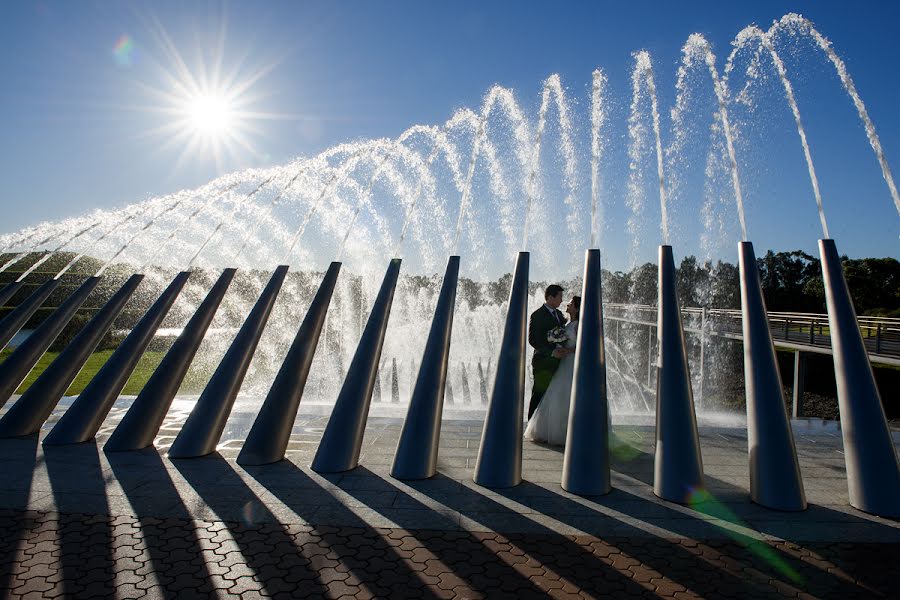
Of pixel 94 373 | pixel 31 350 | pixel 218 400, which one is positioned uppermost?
pixel 31 350

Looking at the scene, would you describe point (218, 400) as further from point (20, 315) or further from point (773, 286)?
point (773, 286)

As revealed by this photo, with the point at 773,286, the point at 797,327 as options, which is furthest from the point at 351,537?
the point at 773,286

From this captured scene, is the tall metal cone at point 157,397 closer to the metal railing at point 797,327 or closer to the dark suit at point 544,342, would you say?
the dark suit at point 544,342

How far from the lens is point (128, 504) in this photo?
501cm

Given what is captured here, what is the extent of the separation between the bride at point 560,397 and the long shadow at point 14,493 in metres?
5.83

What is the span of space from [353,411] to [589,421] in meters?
2.68

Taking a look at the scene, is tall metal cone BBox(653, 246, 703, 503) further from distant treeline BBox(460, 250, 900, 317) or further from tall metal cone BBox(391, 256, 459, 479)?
Result: distant treeline BBox(460, 250, 900, 317)

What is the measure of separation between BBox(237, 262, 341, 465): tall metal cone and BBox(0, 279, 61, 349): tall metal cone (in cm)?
535

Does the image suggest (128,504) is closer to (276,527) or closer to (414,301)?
(276,527)

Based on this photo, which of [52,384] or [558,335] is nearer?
[558,335]

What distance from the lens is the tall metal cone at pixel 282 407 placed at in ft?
21.3

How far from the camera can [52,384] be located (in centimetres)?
801

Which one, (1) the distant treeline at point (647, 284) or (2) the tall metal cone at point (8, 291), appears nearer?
(2) the tall metal cone at point (8, 291)

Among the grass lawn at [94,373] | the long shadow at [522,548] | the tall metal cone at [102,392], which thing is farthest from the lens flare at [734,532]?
the grass lawn at [94,373]
